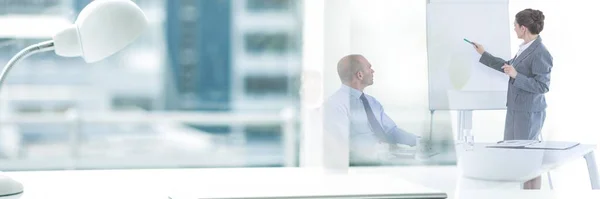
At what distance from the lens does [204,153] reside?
4770mm

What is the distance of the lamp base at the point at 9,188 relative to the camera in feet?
4.37

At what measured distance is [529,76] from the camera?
6.51ft

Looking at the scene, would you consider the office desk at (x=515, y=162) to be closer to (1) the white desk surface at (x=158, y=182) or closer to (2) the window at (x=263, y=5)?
(1) the white desk surface at (x=158, y=182)

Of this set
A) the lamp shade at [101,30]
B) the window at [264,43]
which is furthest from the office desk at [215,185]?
the window at [264,43]

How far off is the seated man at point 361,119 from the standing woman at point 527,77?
285 millimetres

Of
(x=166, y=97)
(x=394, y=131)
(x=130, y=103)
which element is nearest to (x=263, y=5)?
(x=166, y=97)

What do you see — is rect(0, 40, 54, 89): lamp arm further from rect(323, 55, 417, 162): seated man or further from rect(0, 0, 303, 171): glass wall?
rect(0, 0, 303, 171): glass wall

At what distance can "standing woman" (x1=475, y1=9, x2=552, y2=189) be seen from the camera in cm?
198

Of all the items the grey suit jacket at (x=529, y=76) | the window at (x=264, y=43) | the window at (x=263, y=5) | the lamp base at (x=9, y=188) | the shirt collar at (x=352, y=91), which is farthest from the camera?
the window at (x=263, y=5)

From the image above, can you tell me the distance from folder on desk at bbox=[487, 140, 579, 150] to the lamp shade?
3.54ft

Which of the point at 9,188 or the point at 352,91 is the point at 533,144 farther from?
the point at 9,188

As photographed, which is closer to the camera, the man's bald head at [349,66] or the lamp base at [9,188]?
the lamp base at [9,188]

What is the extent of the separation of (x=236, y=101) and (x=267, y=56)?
0.43m

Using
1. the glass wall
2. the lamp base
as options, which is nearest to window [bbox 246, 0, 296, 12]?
the glass wall
